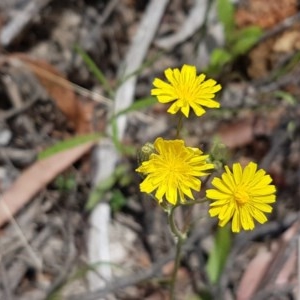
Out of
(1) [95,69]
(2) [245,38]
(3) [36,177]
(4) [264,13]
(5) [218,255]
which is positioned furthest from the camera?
(4) [264,13]

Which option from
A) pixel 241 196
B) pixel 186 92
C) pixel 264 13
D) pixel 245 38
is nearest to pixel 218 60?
pixel 245 38

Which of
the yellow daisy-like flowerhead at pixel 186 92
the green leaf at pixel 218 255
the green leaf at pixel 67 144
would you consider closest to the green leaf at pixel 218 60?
the green leaf at pixel 67 144

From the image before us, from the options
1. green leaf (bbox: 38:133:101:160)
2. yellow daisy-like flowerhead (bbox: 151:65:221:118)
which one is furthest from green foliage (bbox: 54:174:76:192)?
yellow daisy-like flowerhead (bbox: 151:65:221:118)

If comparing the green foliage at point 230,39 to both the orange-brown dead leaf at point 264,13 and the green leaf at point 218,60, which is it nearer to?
the green leaf at point 218,60

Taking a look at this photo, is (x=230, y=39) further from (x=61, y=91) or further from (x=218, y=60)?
(x=61, y=91)

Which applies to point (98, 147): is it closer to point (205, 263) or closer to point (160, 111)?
point (160, 111)

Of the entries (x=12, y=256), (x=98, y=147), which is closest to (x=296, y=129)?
(x=98, y=147)
